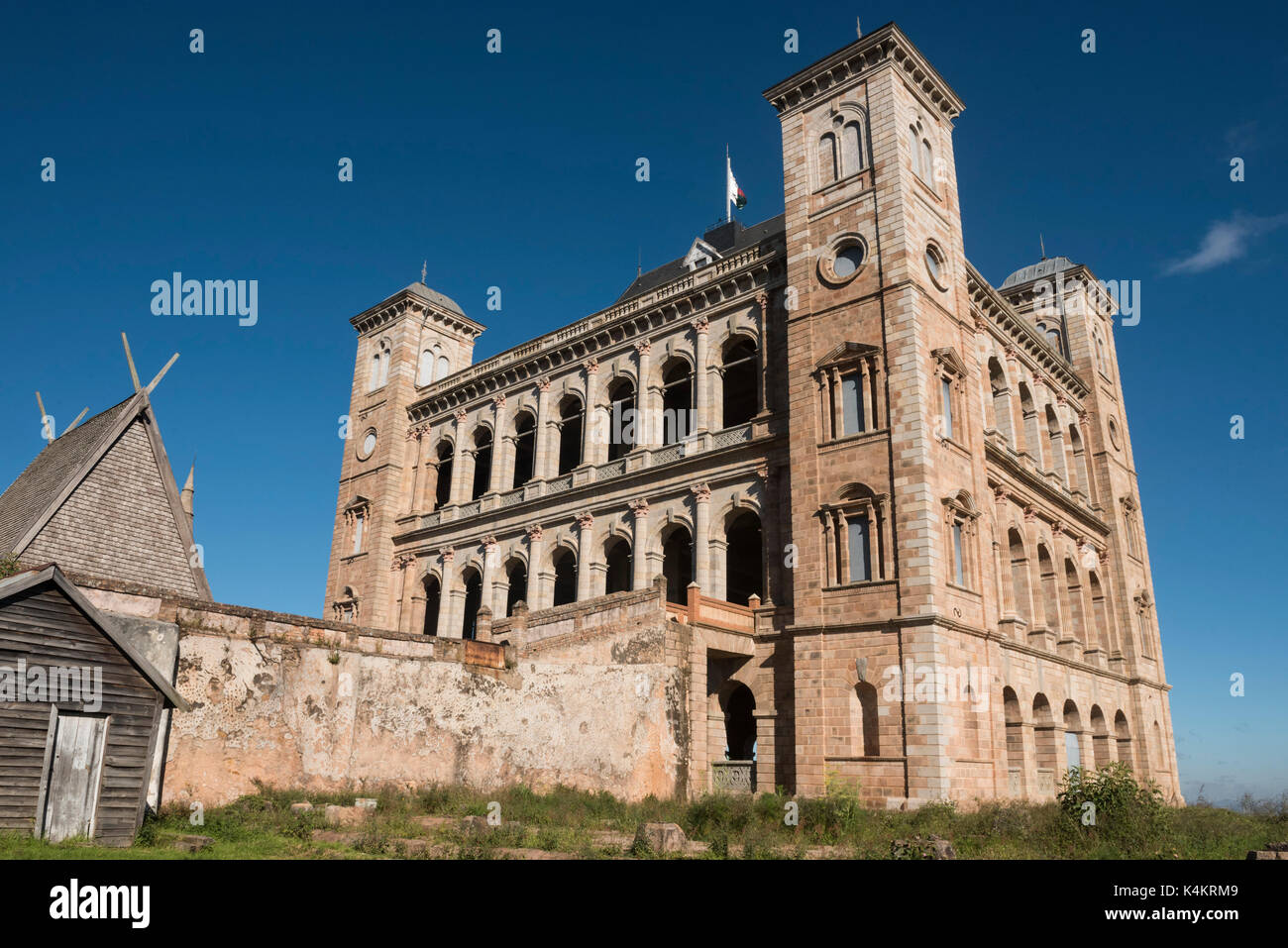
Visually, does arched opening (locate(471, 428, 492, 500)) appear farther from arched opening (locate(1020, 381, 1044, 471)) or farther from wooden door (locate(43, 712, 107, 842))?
wooden door (locate(43, 712, 107, 842))

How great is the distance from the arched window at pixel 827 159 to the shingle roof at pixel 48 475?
1880cm

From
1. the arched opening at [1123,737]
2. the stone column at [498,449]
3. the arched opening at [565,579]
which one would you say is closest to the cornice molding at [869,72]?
the stone column at [498,449]

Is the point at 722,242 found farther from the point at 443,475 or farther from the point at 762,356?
the point at 443,475

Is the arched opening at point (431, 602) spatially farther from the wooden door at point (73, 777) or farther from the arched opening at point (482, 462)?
the wooden door at point (73, 777)

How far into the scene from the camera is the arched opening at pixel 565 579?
32406mm

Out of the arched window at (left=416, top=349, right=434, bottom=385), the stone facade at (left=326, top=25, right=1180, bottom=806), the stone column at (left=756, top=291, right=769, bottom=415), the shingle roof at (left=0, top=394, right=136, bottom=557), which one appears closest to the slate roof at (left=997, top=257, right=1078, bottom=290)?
the stone facade at (left=326, top=25, right=1180, bottom=806)

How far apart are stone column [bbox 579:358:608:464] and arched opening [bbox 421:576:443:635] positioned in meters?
9.20

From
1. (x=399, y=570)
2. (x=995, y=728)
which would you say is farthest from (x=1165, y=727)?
(x=399, y=570)

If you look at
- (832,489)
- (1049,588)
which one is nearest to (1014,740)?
(1049,588)

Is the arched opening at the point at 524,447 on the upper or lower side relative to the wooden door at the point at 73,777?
upper

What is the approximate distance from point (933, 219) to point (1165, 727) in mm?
21646

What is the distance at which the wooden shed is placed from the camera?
430 inches

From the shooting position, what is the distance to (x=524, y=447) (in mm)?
37031
